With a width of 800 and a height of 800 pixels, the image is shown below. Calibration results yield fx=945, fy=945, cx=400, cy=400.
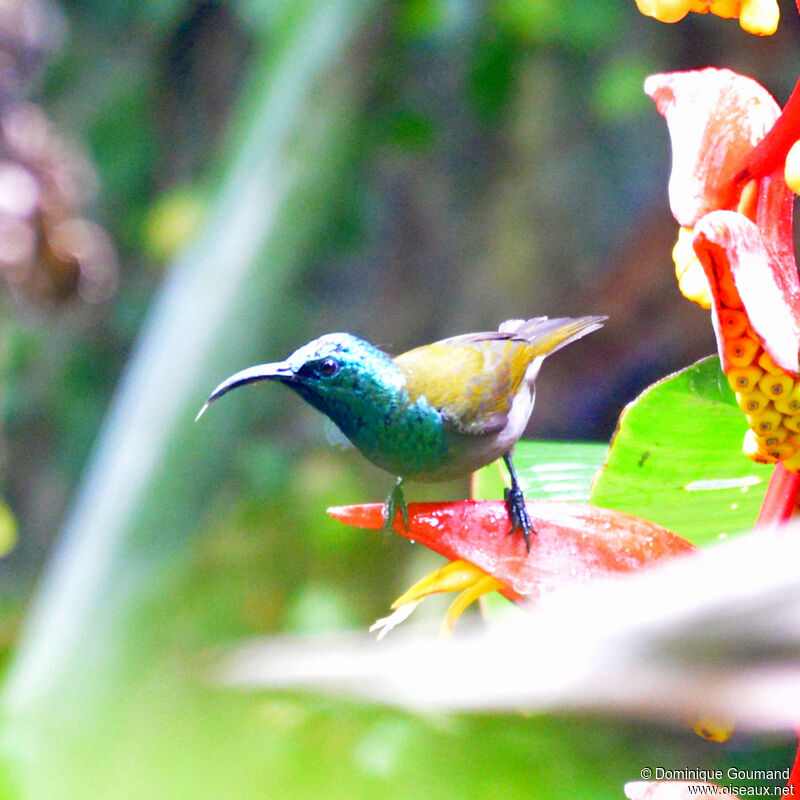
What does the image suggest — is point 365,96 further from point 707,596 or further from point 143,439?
point 707,596

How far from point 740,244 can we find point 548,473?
97 mm

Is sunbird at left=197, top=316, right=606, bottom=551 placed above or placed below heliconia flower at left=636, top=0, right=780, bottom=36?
below

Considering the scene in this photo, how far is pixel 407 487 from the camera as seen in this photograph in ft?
0.67

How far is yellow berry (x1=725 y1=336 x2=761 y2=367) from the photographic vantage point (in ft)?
0.61

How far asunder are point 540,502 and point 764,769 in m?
0.11

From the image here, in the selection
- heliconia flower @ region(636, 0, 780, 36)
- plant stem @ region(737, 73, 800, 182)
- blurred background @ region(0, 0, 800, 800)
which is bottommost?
blurred background @ region(0, 0, 800, 800)

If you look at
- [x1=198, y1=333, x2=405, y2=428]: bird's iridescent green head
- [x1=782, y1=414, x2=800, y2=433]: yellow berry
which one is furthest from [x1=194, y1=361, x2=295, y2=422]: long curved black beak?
[x1=782, y1=414, x2=800, y2=433]: yellow berry

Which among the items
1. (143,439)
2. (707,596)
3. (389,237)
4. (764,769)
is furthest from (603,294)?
(707,596)

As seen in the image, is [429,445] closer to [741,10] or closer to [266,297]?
[741,10]

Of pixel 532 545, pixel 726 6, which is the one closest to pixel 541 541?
pixel 532 545

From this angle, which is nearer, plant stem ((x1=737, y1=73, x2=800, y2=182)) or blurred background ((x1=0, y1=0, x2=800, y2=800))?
plant stem ((x1=737, y1=73, x2=800, y2=182))

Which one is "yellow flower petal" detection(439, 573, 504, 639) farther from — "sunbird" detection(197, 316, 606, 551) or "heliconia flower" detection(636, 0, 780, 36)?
"heliconia flower" detection(636, 0, 780, 36)

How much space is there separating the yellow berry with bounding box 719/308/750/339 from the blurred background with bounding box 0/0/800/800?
73 mm

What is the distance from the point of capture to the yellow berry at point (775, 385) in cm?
19
